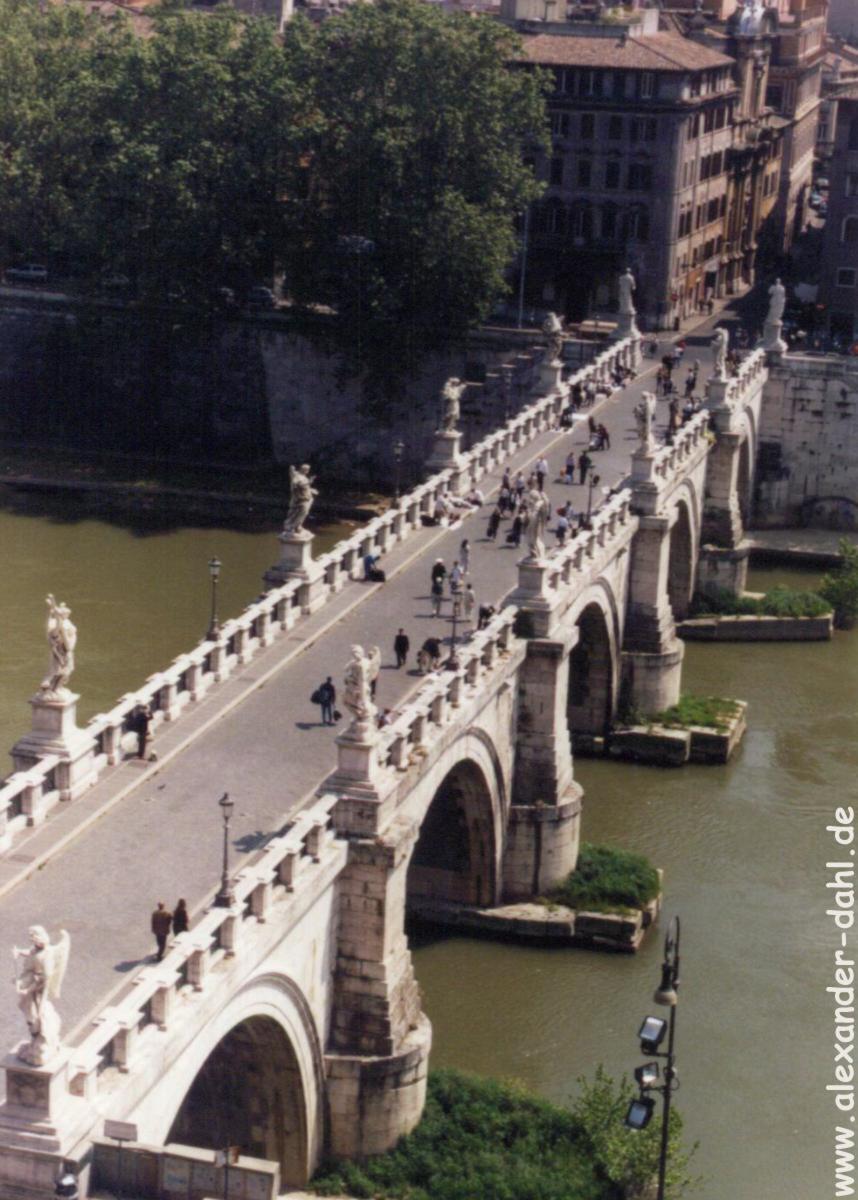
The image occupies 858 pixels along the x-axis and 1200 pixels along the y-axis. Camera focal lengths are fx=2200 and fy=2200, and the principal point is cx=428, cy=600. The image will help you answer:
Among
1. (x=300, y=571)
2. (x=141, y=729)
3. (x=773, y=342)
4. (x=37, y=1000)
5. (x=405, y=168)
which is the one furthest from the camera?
(x=773, y=342)

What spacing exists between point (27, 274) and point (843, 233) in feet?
118

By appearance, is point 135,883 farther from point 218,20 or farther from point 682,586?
point 218,20

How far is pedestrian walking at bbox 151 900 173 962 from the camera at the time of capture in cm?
3256

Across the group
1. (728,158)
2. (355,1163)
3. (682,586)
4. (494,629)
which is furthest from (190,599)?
(728,158)

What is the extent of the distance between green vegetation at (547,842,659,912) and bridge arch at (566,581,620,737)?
32.0ft

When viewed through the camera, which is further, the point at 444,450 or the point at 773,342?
the point at 773,342

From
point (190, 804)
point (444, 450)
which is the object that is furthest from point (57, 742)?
point (444, 450)

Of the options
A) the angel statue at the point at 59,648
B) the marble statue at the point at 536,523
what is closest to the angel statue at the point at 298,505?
the marble statue at the point at 536,523

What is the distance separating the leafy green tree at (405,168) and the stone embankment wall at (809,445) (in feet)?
37.4

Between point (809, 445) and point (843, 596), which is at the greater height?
point (809, 445)

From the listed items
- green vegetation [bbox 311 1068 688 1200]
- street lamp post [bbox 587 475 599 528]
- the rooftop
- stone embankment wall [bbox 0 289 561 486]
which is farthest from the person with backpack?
the rooftop

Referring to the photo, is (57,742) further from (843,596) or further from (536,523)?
(843,596)

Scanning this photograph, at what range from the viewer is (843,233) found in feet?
310

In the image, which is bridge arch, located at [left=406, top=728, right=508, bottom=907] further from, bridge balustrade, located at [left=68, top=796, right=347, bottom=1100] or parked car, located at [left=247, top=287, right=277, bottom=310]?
parked car, located at [left=247, top=287, right=277, bottom=310]
